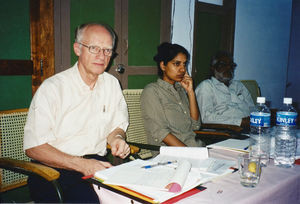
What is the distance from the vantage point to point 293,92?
5.86 m

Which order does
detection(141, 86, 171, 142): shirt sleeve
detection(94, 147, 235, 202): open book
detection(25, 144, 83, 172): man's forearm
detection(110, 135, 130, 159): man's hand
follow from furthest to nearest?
1. detection(141, 86, 171, 142): shirt sleeve
2. detection(110, 135, 130, 159): man's hand
3. detection(25, 144, 83, 172): man's forearm
4. detection(94, 147, 235, 202): open book

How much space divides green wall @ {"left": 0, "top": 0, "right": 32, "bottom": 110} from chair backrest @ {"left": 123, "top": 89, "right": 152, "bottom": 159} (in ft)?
2.68

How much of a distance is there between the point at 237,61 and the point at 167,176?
3654 mm

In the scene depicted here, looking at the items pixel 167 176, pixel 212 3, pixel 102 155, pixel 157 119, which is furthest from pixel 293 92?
pixel 167 176

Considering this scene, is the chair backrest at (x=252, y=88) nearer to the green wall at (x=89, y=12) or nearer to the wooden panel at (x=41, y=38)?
the green wall at (x=89, y=12)

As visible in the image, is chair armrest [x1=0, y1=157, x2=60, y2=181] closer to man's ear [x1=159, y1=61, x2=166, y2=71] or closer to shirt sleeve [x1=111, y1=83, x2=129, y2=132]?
shirt sleeve [x1=111, y1=83, x2=129, y2=132]

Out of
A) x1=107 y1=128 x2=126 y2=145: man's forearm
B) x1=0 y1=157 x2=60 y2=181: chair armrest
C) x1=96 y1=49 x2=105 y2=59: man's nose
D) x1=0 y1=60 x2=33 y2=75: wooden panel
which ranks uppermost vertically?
x1=96 y1=49 x2=105 y2=59: man's nose

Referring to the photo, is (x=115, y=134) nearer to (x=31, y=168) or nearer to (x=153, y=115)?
(x=153, y=115)

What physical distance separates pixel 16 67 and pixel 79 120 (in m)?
0.78

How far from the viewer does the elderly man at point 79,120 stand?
143 centimetres

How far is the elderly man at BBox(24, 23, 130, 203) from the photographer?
143 cm

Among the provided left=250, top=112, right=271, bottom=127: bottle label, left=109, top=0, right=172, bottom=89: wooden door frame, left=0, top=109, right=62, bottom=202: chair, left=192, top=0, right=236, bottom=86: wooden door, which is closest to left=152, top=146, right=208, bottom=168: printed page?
left=250, top=112, right=271, bottom=127: bottle label

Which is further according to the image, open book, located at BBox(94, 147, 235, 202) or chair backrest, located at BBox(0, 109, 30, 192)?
chair backrest, located at BBox(0, 109, 30, 192)

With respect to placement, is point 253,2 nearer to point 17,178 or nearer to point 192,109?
point 192,109
